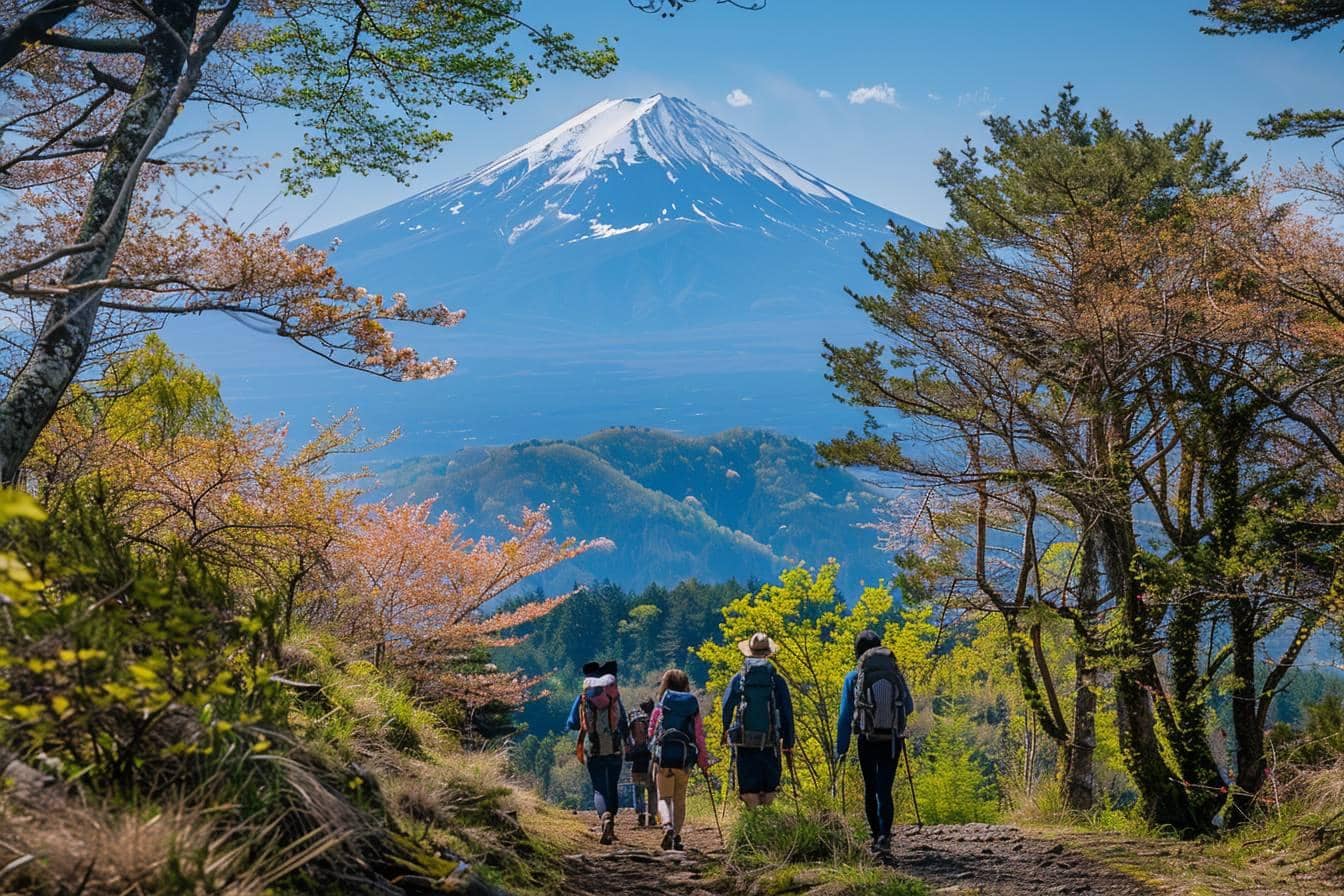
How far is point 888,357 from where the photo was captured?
12.2m

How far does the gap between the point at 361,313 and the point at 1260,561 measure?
7.30 meters

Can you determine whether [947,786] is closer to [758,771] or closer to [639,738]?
[639,738]

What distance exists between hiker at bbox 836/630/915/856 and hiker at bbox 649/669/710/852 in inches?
48.6

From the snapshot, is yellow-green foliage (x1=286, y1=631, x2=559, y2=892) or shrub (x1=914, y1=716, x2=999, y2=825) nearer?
yellow-green foliage (x1=286, y1=631, x2=559, y2=892)

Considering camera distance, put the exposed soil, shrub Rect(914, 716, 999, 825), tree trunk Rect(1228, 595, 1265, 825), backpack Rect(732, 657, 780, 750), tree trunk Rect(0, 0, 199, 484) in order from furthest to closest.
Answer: shrub Rect(914, 716, 999, 825), tree trunk Rect(1228, 595, 1265, 825), backpack Rect(732, 657, 780, 750), tree trunk Rect(0, 0, 199, 484), the exposed soil

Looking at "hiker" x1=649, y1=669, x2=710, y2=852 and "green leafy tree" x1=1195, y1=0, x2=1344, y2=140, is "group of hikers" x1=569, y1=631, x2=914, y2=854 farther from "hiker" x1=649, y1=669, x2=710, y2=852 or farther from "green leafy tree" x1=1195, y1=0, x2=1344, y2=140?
"green leafy tree" x1=1195, y1=0, x2=1344, y2=140

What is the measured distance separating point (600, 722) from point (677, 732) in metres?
1.10

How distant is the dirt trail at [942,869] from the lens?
5.32 metres

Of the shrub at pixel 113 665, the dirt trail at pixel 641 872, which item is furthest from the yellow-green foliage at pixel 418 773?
the shrub at pixel 113 665

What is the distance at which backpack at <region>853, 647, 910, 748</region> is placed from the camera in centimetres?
618

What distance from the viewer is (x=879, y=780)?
20.5 feet

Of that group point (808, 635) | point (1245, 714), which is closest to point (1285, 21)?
point (1245, 714)

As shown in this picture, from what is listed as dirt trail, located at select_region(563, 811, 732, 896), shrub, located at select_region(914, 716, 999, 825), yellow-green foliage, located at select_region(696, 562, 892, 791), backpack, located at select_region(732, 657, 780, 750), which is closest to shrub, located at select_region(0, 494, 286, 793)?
dirt trail, located at select_region(563, 811, 732, 896)

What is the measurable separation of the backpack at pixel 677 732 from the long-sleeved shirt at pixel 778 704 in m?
0.40
